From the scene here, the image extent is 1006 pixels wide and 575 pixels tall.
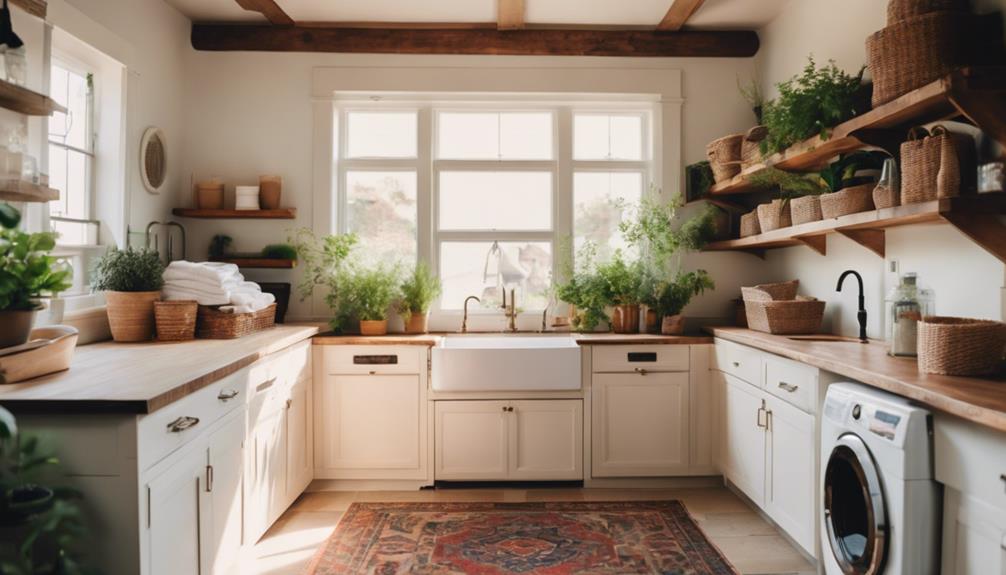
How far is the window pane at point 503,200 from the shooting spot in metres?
4.22

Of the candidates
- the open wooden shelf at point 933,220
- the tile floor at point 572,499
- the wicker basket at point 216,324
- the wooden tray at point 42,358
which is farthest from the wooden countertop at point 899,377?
the wooden tray at point 42,358

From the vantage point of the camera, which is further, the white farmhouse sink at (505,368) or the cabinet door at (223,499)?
the white farmhouse sink at (505,368)

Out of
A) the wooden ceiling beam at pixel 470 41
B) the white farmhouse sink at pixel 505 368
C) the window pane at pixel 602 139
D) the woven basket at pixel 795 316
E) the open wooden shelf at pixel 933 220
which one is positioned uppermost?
the wooden ceiling beam at pixel 470 41

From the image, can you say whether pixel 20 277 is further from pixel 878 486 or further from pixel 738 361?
pixel 738 361

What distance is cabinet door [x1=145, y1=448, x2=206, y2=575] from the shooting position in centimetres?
175

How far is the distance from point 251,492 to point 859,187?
285 centimetres

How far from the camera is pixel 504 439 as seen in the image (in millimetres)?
3551

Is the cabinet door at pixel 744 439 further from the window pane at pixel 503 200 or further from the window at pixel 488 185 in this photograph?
the window pane at pixel 503 200

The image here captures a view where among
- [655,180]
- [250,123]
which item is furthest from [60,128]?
[655,180]

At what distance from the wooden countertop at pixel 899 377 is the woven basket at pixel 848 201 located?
590 millimetres

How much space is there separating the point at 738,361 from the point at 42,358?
9.77ft

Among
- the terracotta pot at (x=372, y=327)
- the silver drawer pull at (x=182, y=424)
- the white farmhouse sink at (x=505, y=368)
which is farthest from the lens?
the terracotta pot at (x=372, y=327)

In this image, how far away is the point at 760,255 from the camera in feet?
13.6

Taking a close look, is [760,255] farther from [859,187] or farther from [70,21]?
[70,21]
